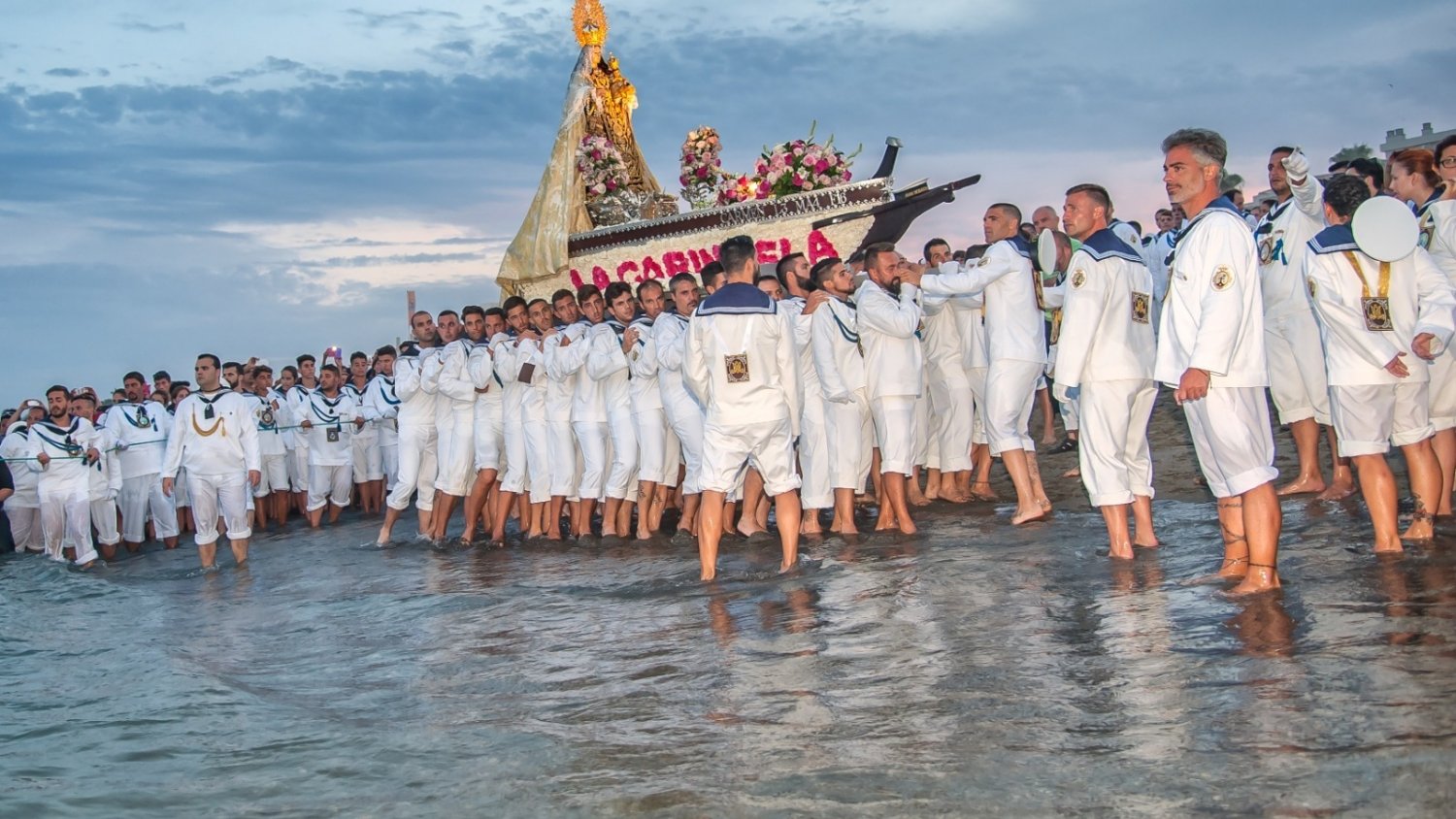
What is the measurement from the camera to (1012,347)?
9.14m

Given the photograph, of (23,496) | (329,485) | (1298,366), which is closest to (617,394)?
(1298,366)

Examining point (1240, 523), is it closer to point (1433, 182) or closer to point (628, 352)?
point (1433, 182)

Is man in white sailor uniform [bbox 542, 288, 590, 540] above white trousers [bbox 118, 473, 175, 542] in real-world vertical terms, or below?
above

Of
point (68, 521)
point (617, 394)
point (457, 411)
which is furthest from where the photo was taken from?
point (68, 521)

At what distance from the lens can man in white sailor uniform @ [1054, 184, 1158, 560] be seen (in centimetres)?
735

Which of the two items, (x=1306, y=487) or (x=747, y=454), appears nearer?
(x=747, y=454)

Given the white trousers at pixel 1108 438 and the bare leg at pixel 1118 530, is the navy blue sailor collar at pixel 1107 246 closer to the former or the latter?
the white trousers at pixel 1108 438

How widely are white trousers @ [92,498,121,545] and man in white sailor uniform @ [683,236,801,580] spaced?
34.0 feet

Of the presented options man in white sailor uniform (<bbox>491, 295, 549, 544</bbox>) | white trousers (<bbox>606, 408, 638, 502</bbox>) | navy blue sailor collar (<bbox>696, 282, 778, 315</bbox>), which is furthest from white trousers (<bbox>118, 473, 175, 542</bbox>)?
navy blue sailor collar (<bbox>696, 282, 778, 315</bbox>)

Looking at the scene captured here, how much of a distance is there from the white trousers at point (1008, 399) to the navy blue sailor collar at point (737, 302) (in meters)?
1.84

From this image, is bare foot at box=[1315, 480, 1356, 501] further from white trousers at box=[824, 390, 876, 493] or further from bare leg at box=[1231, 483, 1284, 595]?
white trousers at box=[824, 390, 876, 493]

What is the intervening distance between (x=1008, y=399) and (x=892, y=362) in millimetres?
964

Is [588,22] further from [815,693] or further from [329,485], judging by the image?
[815,693]

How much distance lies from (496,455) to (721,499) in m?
4.42
